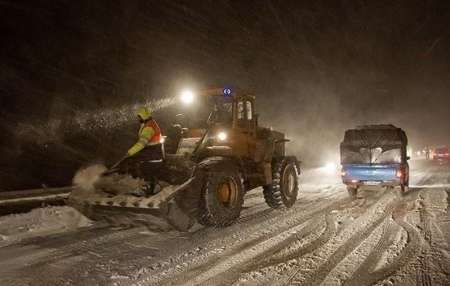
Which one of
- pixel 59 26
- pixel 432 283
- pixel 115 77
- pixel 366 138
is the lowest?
pixel 432 283

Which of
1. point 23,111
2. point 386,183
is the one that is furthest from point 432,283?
point 23,111

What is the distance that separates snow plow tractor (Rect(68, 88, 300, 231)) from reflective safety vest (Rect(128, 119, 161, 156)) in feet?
0.90

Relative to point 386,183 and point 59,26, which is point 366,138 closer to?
point 386,183

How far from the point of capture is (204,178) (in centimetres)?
733


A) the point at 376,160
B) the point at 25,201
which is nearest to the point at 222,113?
the point at 376,160

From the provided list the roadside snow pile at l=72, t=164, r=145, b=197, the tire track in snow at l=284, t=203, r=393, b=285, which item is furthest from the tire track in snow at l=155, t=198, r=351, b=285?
the roadside snow pile at l=72, t=164, r=145, b=197

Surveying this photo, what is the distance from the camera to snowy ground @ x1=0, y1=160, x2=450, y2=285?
5054 mm

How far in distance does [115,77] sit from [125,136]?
7.91 meters

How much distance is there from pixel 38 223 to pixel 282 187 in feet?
18.4

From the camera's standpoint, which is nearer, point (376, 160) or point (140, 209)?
point (140, 209)

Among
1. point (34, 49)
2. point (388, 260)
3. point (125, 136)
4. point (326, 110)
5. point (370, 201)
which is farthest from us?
point (326, 110)

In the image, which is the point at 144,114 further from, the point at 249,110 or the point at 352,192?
the point at 352,192

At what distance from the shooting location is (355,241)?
6602 millimetres

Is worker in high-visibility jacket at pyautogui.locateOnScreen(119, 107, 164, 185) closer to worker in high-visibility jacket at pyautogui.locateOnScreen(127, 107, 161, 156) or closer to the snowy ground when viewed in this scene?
worker in high-visibility jacket at pyautogui.locateOnScreen(127, 107, 161, 156)
